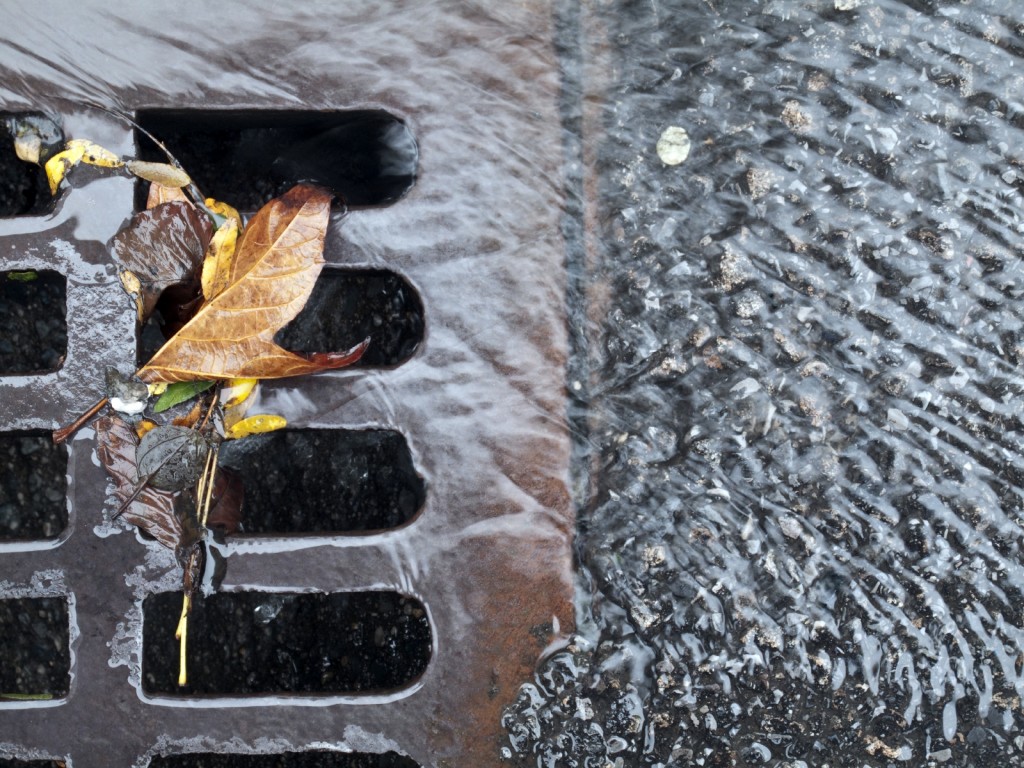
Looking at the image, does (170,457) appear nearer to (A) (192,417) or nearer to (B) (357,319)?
(A) (192,417)

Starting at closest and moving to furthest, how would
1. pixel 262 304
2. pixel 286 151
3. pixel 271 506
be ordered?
pixel 262 304 < pixel 286 151 < pixel 271 506

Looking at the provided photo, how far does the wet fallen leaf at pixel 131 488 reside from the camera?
1145 millimetres

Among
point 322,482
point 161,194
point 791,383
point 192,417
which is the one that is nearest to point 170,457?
point 192,417

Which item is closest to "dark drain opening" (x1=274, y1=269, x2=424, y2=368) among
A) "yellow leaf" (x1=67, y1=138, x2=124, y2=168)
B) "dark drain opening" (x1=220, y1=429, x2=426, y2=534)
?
Result: "dark drain opening" (x1=220, y1=429, x2=426, y2=534)

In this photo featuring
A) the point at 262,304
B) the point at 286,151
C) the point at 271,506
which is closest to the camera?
the point at 262,304

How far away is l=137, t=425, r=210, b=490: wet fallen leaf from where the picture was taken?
113 centimetres

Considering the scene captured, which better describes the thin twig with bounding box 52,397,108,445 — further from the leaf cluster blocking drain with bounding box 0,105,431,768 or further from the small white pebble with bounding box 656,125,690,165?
the small white pebble with bounding box 656,125,690,165

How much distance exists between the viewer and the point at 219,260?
45.5 inches

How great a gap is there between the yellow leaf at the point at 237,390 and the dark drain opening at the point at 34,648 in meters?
0.65

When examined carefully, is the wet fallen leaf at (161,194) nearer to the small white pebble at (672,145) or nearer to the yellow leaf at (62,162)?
the yellow leaf at (62,162)

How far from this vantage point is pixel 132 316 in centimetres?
114

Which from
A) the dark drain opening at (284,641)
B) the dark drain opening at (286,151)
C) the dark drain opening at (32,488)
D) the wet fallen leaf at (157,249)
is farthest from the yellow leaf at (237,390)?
the dark drain opening at (32,488)

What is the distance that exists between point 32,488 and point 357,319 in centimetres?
62

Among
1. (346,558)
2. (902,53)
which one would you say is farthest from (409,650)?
(902,53)
